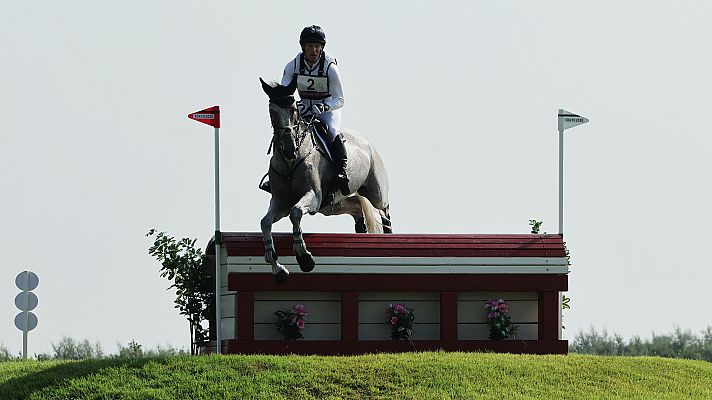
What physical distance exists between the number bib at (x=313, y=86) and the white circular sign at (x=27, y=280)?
6641 mm

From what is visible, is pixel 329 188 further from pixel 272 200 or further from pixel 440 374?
pixel 440 374

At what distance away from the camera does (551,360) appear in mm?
18797

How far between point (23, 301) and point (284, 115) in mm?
7787

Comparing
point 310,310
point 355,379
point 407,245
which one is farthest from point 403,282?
point 355,379

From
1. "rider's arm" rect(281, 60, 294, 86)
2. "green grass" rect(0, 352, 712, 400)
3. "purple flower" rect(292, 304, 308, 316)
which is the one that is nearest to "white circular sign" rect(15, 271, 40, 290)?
"green grass" rect(0, 352, 712, 400)

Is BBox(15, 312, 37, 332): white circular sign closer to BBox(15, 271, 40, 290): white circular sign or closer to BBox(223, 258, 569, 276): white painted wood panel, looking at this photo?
BBox(15, 271, 40, 290): white circular sign

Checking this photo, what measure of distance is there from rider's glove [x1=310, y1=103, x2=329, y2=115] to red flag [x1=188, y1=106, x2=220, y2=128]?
1251 millimetres

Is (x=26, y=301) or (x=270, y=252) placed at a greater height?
(x=270, y=252)

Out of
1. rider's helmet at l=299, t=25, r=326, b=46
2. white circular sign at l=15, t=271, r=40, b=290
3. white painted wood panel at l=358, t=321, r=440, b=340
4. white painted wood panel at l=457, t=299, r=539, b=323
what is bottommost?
white painted wood panel at l=358, t=321, r=440, b=340

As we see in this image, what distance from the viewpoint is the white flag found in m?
20.7

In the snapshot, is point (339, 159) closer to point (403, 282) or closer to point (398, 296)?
point (403, 282)

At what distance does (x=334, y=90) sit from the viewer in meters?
19.9

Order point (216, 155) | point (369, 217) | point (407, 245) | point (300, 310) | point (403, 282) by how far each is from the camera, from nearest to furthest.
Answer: point (216, 155)
point (300, 310)
point (403, 282)
point (407, 245)
point (369, 217)

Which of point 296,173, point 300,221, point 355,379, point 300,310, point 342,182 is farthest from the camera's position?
point 342,182
